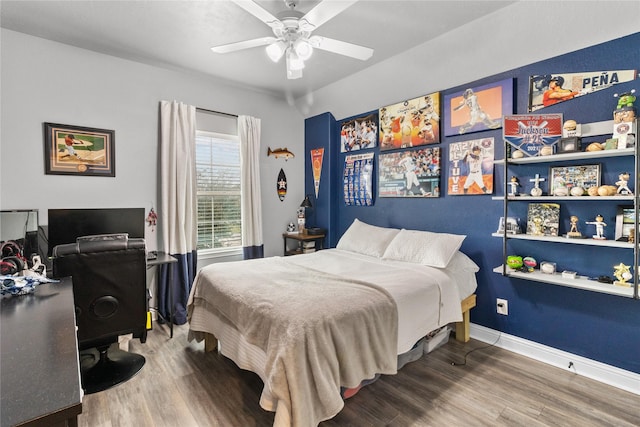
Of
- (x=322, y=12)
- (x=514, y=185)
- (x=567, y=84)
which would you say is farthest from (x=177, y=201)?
(x=567, y=84)

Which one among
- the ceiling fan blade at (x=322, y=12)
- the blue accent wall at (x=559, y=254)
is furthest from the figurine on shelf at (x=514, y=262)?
the ceiling fan blade at (x=322, y=12)

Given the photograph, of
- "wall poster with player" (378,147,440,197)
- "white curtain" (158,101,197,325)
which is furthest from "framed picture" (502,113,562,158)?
"white curtain" (158,101,197,325)

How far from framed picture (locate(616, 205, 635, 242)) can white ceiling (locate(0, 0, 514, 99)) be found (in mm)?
1784

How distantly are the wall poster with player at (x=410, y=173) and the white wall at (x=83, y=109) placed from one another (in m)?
2.07

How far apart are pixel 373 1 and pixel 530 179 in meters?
1.86

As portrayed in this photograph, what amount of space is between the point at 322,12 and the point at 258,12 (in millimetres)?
394

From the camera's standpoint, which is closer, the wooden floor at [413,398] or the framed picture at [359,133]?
the wooden floor at [413,398]

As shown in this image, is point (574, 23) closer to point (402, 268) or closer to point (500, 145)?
point (500, 145)

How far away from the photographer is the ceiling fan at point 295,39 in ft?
6.19

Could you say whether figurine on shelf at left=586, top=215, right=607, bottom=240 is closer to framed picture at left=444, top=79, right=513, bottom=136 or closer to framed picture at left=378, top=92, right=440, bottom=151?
framed picture at left=444, top=79, right=513, bottom=136

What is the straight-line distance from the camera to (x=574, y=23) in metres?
2.17

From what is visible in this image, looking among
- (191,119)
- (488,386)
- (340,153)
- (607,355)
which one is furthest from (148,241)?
(607,355)

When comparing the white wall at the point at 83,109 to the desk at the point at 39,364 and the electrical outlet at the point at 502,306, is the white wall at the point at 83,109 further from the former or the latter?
the electrical outlet at the point at 502,306

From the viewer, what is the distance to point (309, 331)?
150 centimetres
